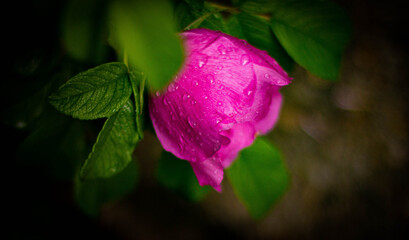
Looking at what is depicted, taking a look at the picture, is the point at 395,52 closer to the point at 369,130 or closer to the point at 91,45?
Answer: the point at 369,130

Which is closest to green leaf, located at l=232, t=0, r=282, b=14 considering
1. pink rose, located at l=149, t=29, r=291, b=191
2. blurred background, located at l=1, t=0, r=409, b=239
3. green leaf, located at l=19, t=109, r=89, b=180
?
pink rose, located at l=149, t=29, r=291, b=191

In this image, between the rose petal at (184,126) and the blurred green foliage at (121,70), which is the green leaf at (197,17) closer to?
the blurred green foliage at (121,70)

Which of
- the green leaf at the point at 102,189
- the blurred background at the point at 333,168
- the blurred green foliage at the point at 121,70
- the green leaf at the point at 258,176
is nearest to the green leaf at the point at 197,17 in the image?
the blurred green foliage at the point at 121,70

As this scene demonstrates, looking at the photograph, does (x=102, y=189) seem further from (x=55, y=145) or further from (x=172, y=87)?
(x=172, y=87)

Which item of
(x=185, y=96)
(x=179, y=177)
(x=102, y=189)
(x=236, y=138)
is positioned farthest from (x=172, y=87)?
(x=102, y=189)

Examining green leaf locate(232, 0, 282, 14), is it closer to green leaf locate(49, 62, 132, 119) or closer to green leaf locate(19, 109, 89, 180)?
green leaf locate(49, 62, 132, 119)

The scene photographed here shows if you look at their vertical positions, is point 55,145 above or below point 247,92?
below

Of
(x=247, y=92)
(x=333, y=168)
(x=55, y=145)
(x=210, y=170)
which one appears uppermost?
(x=247, y=92)
